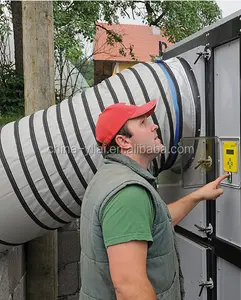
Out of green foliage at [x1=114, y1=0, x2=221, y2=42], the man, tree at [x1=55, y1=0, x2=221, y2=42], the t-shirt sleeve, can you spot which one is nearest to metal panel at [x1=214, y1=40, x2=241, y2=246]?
the man

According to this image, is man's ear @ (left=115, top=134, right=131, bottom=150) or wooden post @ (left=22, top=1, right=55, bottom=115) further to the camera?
wooden post @ (left=22, top=1, right=55, bottom=115)

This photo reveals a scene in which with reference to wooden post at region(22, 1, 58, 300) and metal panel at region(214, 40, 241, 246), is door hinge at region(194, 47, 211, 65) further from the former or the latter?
wooden post at region(22, 1, 58, 300)

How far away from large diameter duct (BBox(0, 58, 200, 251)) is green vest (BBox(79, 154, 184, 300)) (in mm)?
580

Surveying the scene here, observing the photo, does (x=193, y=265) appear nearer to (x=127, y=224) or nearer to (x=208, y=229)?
(x=208, y=229)

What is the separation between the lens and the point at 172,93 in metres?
2.17

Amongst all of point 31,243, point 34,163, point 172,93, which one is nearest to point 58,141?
point 34,163

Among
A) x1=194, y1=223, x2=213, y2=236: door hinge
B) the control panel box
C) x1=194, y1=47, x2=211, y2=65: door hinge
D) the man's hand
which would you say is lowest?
x1=194, y1=223, x2=213, y2=236: door hinge

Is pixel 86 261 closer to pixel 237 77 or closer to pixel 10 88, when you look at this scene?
pixel 237 77

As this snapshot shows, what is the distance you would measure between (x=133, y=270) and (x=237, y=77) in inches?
46.3

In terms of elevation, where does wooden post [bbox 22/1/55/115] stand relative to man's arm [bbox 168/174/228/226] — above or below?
above

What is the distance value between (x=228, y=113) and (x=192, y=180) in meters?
0.52

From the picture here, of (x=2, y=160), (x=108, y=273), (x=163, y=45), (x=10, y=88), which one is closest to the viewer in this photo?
(x=108, y=273)

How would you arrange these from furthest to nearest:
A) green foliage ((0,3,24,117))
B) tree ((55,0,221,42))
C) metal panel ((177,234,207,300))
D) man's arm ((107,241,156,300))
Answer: tree ((55,0,221,42)), green foliage ((0,3,24,117)), metal panel ((177,234,207,300)), man's arm ((107,241,156,300))

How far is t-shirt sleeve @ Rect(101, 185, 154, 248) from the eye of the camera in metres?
1.31
